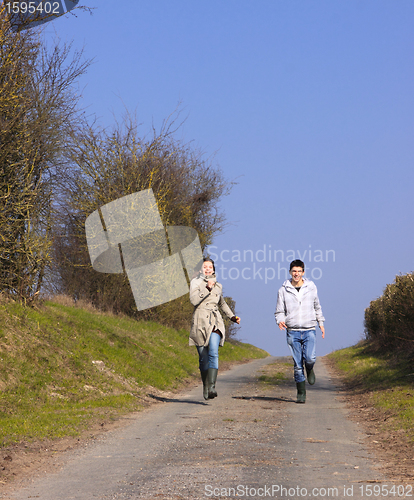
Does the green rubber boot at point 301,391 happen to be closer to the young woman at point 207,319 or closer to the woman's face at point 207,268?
the young woman at point 207,319

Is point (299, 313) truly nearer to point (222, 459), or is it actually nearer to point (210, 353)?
point (210, 353)

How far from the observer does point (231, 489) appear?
488 centimetres

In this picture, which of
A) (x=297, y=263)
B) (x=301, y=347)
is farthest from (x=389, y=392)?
(x=297, y=263)

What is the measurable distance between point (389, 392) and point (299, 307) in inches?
125

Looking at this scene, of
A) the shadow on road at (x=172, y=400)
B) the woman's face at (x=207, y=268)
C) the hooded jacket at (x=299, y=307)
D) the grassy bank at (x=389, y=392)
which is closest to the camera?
the grassy bank at (x=389, y=392)

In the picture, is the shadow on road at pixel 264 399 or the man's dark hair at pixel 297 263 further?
the shadow on road at pixel 264 399

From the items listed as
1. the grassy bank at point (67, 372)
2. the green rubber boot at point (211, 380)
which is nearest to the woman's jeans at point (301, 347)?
the green rubber boot at point (211, 380)

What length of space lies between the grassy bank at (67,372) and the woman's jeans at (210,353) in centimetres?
166

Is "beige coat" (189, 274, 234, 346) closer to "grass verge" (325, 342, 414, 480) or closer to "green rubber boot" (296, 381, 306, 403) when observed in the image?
"green rubber boot" (296, 381, 306, 403)

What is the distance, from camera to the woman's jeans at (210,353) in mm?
10383

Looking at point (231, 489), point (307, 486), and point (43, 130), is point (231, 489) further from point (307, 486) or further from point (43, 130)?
point (43, 130)

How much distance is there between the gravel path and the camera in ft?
16.2

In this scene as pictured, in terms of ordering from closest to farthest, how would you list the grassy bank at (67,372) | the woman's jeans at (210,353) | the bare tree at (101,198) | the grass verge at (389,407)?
the grass verge at (389,407) → the grassy bank at (67,372) → the woman's jeans at (210,353) → the bare tree at (101,198)

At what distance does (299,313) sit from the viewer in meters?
10.6
